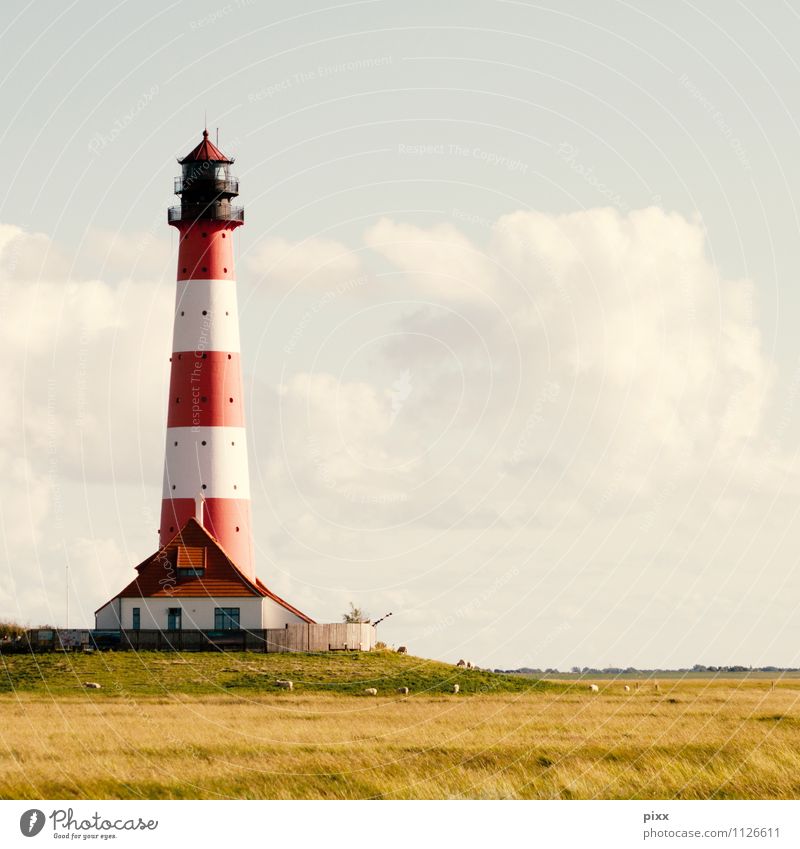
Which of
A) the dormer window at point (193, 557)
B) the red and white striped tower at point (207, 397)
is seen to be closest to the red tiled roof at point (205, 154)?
the red and white striped tower at point (207, 397)

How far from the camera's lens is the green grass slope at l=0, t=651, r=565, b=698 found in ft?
Answer: 210

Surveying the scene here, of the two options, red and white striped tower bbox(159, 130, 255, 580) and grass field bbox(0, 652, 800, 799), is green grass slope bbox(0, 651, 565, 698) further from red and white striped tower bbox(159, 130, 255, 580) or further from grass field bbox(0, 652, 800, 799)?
red and white striped tower bbox(159, 130, 255, 580)

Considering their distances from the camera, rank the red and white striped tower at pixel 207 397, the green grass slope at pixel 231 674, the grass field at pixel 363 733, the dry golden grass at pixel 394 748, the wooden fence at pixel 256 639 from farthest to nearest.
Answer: the red and white striped tower at pixel 207 397 < the wooden fence at pixel 256 639 < the green grass slope at pixel 231 674 < the grass field at pixel 363 733 < the dry golden grass at pixel 394 748

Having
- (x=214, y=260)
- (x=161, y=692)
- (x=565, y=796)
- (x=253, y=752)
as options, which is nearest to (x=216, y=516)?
(x=214, y=260)

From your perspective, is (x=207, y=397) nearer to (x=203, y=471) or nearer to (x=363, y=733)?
(x=203, y=471)

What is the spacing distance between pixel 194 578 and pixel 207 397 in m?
8.11

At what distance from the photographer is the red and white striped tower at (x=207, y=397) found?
76.2m

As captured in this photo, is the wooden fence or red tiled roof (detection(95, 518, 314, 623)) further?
red tiled roof (detection(95, 518, 314, 623))

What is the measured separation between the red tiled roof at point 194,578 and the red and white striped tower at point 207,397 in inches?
34.8

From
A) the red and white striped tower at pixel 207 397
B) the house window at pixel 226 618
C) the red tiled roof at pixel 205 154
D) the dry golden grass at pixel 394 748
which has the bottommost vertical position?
the dry golden grass at pixel 394 748

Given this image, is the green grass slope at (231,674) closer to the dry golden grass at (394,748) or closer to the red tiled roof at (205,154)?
the dry golden grass at (394,748)

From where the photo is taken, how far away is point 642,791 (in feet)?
110

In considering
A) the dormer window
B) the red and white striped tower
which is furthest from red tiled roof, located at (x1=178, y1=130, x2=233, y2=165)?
the dormer window

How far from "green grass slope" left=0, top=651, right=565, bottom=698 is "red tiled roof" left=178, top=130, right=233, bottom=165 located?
76.6 feet
